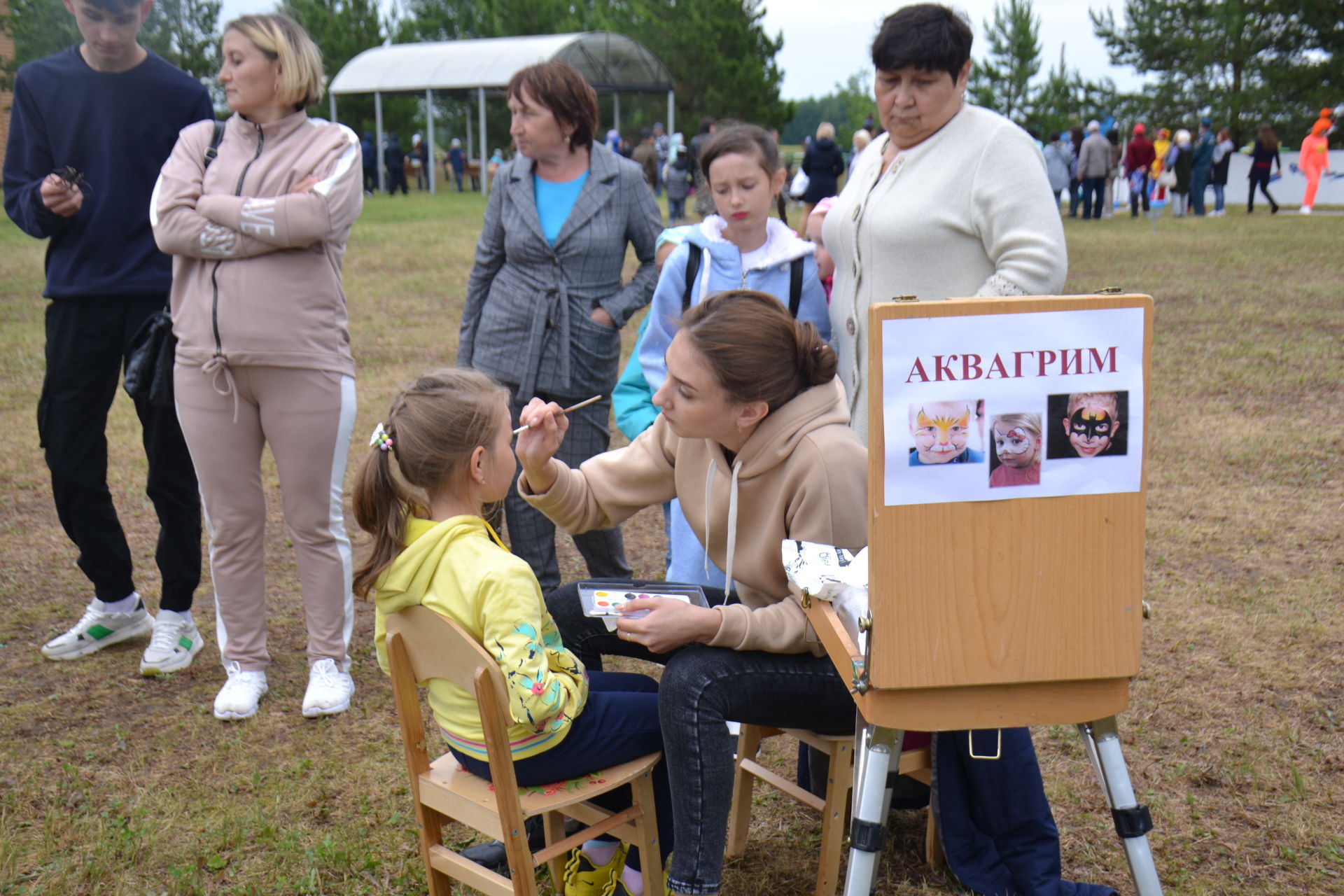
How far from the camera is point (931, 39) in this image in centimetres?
283

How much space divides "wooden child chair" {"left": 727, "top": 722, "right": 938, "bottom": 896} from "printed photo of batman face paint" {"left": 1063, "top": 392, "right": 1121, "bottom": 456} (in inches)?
33.5

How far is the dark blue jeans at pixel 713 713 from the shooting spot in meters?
2.17

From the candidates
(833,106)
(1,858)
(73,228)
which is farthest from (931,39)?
(833,106)

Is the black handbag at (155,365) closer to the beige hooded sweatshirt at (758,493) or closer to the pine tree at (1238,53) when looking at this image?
the beige hooded sweatshirt at (758,493)

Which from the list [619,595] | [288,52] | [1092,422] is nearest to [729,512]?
[619,595]

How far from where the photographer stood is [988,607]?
1876mm

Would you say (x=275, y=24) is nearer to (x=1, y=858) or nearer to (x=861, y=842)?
(x=1, y=858)

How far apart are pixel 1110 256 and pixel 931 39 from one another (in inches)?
490

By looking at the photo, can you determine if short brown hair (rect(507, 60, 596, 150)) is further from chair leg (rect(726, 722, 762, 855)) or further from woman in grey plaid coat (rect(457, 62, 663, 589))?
chair leg (rect(726, 722, 762, 855))

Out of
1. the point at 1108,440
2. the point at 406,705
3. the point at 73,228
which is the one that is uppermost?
Result: the point at 73,228

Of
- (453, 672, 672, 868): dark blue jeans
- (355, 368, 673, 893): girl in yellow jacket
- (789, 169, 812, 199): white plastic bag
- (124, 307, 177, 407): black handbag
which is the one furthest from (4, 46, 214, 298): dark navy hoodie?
(789, 169, 812, 199): white plastic bag

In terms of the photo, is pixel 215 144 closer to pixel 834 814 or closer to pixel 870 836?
pixel 834 814

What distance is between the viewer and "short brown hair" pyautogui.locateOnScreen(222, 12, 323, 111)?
10.3 ft

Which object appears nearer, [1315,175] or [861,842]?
[861,842]
